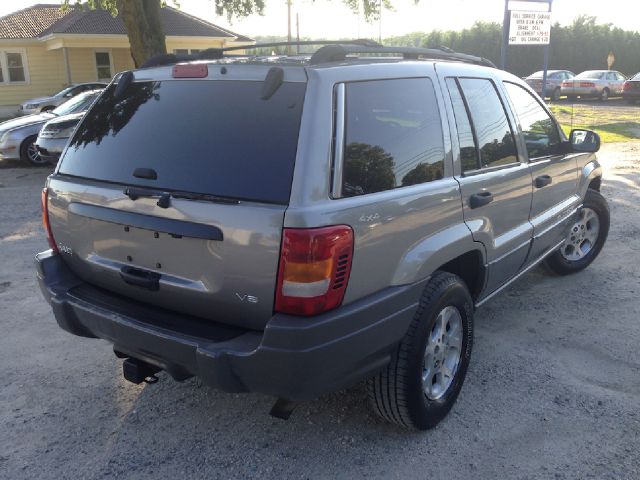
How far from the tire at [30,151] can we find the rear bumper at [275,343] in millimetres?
10308

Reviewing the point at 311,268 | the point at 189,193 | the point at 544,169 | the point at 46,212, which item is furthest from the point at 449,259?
the point at 46,212

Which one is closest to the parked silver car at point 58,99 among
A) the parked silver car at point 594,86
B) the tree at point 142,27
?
the tree at point 142,27

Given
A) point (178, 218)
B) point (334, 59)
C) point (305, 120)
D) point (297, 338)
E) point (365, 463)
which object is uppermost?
point (334, 59)

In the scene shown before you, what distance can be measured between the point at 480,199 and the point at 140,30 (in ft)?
31.4

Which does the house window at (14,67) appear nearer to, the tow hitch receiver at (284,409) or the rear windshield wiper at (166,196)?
the rear windshield wiper at (166,196)

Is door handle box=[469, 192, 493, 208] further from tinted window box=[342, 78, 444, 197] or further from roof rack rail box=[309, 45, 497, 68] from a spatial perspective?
roof rack rail box=[309, 45, 497, 68]

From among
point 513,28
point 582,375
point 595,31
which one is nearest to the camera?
point 582,375

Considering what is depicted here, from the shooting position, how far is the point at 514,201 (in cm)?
385

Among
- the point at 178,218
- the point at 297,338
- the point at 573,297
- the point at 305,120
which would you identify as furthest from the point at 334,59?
the point at 573,297

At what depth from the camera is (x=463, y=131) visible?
3396 mm

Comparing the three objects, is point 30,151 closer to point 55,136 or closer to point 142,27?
point 55,136

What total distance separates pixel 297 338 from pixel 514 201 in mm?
2052

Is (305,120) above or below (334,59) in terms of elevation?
below

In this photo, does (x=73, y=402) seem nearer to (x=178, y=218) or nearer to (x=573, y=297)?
(x=178, y=218)
